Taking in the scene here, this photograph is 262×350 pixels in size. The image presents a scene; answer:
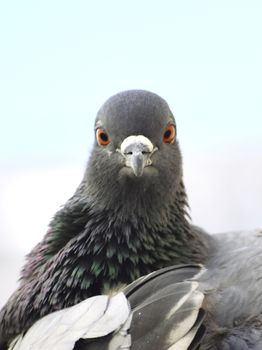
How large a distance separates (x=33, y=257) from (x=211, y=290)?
A: 1.81 m

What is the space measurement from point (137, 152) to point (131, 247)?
0.79 m

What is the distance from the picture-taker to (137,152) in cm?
686

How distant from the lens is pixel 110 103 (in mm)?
7242

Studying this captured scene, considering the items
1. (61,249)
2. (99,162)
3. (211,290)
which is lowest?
(211,290)

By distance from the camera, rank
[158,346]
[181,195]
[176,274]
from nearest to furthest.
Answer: [158,346], [176,274], [181,195]

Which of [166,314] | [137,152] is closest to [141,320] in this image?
[166,314]

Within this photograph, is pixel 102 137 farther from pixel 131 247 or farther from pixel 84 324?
pixel 84 324

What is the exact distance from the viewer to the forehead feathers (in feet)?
23.1

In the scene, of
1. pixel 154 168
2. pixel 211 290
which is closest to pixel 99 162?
pixel 154 168

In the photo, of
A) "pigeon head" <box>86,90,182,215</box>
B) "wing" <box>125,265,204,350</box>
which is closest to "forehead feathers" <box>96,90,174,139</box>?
"pigeon head" <box>86,90,182,215</box>

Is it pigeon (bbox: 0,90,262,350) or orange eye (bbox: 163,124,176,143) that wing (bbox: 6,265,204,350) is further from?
orange eye (bbox: 163,124,176,143)

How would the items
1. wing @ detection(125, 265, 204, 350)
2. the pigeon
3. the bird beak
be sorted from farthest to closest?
1. the bird beak
2. the pigeon
3. wing @ detection(125, 265, 204, 350)

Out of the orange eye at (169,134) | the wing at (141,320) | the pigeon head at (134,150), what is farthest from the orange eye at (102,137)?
the wing at (141,320)

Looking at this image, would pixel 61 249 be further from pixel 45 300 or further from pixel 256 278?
pixel 256 278
